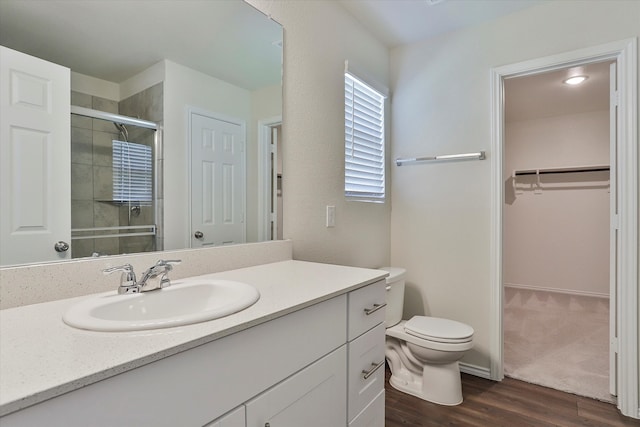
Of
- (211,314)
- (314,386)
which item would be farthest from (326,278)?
(211,314)

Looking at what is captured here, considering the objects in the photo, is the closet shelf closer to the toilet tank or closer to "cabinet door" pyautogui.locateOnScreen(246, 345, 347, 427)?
the toilet tank

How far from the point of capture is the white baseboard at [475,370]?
228 centimetres

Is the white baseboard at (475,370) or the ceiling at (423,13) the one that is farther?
the white baseboard at (475,370)

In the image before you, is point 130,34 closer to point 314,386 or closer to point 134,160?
point 134,160

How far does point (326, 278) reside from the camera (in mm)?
1293

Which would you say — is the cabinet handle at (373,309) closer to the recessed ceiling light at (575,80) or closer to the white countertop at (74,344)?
the white countertop at (74,344)

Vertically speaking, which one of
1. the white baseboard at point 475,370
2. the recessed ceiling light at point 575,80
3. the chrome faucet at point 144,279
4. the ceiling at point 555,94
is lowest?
the white baseboard at point 475,370

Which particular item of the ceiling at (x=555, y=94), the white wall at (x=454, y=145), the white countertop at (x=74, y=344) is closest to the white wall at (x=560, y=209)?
the ceiling at (x=555, y=94)

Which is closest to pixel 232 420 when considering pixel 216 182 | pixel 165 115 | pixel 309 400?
pixel 309 400

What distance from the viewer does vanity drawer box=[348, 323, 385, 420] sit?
4.00ft

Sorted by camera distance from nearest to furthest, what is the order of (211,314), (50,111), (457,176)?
(211,314) → (50,111) → (457,176)

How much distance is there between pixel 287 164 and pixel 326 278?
0.72 m

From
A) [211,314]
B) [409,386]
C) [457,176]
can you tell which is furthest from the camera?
[457,176]

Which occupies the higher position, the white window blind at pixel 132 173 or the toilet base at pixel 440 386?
the white window blind at pixel 132 173
